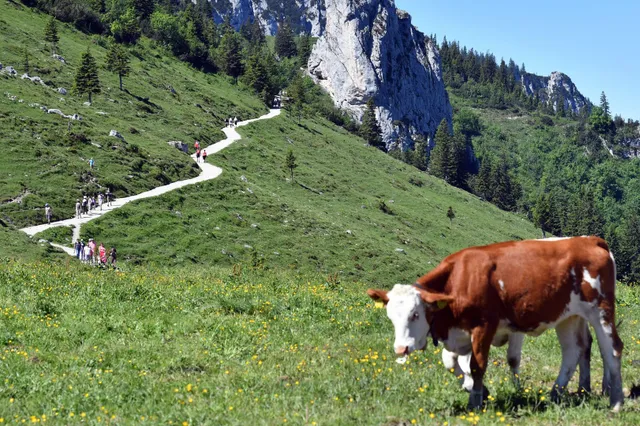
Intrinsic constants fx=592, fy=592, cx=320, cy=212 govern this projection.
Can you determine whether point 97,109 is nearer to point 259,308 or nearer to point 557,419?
point 259,308

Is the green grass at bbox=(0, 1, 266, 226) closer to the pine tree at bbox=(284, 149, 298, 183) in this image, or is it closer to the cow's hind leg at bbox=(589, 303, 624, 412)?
the pine tree at bbox=(284, 149, 298, 183)

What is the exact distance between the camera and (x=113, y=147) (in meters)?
58.2

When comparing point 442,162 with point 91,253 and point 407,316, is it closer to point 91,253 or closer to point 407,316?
point 91,253

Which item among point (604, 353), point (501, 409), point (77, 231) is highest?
point (604, 353)

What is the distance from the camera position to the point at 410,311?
7.82 meters

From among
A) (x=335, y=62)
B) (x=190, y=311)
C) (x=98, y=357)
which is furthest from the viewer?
(x=335, y=62)

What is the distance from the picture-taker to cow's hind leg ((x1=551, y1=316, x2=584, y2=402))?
889cm

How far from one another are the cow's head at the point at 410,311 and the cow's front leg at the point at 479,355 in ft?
2.03

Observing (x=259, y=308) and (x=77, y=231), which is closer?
(x=259, y=308)

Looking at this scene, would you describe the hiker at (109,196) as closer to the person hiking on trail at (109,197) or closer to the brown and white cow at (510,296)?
the person hiking on trail at (109,197)

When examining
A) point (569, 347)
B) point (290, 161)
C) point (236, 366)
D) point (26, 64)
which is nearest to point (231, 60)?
point (26, 64)

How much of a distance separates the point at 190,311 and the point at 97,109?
209ft

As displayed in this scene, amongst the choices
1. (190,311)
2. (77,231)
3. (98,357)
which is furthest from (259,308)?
(77,231)

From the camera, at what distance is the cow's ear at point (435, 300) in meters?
7.89
